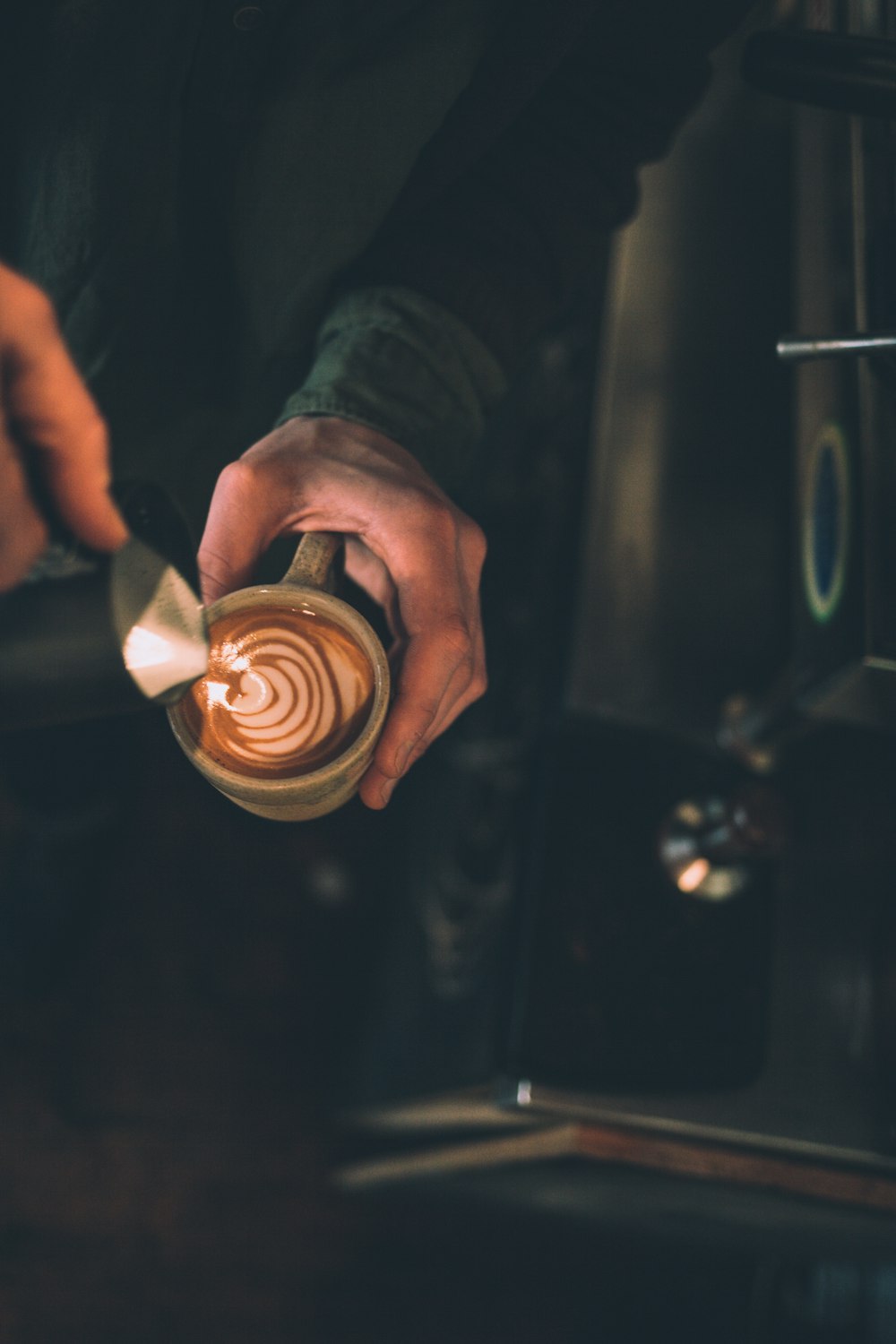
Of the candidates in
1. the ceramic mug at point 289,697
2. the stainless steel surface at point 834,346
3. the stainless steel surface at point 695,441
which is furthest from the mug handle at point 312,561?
the stainless steel surface at point 695,441

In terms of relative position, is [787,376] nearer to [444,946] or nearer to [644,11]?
[644,11]

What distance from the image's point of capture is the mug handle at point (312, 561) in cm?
50

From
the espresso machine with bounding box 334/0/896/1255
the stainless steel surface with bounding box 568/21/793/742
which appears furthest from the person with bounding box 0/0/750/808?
the stainless steel surface with bounding box 568/21/793/742

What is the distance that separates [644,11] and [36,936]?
5.65 ft

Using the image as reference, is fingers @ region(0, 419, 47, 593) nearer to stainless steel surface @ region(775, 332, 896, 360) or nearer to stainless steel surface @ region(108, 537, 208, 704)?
stainless steel surface @ region(108, 537, 208, 704)

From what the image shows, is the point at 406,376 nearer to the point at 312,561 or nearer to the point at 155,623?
the point at 312,561

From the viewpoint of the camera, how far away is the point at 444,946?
1.43 metres

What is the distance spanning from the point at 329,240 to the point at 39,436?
40 cm

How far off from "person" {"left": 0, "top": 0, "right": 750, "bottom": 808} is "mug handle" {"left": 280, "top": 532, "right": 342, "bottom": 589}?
0.7 inches

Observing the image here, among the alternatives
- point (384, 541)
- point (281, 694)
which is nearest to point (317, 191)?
point (384, 541)

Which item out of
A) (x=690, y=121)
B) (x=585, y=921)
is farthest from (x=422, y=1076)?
(x=690, y=121)

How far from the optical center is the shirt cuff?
0.63 meters

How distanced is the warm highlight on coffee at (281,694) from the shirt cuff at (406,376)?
19 centimetres

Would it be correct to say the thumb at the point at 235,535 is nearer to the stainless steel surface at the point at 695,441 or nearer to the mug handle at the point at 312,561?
the mug handle at the point at 312,561
